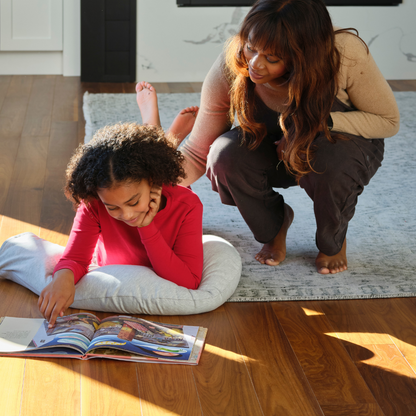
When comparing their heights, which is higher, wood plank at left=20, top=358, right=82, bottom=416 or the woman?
the woman

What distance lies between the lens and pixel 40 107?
3148mm

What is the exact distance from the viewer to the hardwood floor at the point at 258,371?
3.70 ft

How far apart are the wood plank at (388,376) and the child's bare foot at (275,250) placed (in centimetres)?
41

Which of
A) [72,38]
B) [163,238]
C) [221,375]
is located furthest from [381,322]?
[72,38]

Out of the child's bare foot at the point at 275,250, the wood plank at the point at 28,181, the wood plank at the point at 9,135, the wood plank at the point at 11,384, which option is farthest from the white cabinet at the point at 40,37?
the wood plank at the point at 11,384

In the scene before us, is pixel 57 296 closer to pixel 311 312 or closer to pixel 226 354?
pixel 226 354

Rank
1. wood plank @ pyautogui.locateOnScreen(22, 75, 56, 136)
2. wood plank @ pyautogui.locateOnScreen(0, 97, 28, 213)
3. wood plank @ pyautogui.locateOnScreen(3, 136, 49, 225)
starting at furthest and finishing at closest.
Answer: wood plank @ pyautogui.locateOnScreen(22, 75, 56, 136) < wood plank @ pyautogui.locateOnScreen(0, 97, 28, 213) < wood plank @ pyautogui.locateOnScreen(3, 136, 49, 225)

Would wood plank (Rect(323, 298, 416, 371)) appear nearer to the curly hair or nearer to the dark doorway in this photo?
the curly hair

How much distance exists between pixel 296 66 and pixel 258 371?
714 mm

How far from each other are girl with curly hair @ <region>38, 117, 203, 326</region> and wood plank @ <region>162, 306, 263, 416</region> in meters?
0.13

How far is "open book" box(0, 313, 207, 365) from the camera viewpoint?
4.03 ft

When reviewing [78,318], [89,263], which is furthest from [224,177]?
[78,318]

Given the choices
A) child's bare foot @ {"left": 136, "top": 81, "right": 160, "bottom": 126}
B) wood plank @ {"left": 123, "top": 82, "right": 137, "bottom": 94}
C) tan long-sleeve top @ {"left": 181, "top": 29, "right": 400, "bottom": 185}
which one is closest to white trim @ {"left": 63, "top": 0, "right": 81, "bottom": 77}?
wood plank @ {"left": 123, "top": 82, "right": 137, "bottom": 94}

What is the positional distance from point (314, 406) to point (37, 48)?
3.30 meters
